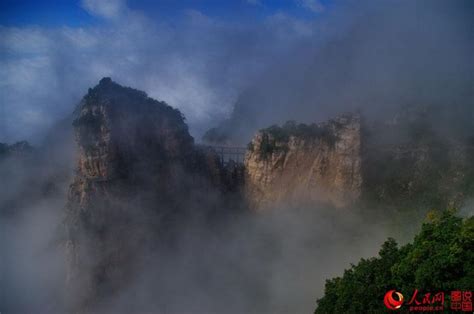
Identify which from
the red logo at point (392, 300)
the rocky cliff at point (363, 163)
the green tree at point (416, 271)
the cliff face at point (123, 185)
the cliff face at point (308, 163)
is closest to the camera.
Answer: the green tree at point (416, 271)

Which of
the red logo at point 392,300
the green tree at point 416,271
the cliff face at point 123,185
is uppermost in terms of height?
the cliff face at point 123,185

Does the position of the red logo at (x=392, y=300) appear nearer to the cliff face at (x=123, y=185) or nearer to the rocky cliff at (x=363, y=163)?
the rocky cliff at (x=363, y=163)

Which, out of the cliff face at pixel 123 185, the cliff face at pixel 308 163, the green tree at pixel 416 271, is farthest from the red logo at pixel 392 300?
the cliff face at pixel 123 185

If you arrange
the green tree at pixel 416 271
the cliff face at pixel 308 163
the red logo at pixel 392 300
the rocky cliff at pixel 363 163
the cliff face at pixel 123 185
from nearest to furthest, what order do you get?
the green tree at pixel 416 271 → the red logo at pixel 392 300 → the cliff face at pixel 123 185 → the rocky cliff at pixel 363 163 → the cliff face at pixel 308 163

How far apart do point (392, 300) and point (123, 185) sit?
63.1 feet

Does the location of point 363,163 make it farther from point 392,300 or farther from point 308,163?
point 392,300

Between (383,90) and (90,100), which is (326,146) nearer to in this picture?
(383,90)

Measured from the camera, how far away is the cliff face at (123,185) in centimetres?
2812

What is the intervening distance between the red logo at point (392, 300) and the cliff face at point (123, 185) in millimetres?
18258

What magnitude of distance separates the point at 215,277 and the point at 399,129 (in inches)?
655

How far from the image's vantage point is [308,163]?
103 ft


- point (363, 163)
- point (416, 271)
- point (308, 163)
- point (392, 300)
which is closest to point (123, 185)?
point (308, 163)

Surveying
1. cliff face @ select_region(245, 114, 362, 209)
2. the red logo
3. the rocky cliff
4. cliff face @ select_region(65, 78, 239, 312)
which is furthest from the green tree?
cliff face @ select_region(65, 78, 239, 312)

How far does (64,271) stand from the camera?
98.7ft
